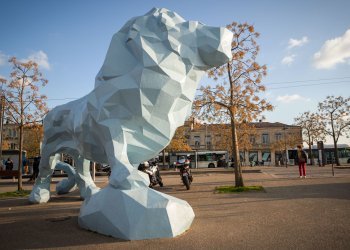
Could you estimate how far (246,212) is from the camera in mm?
6641

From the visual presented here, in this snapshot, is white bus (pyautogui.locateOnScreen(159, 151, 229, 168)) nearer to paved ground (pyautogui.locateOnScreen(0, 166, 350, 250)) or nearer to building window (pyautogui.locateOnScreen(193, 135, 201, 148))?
building window (pyautogui.locateOnScreen(193, 135, 201, 148))

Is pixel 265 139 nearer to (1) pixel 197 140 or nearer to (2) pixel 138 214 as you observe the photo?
(1) pixel 197 140

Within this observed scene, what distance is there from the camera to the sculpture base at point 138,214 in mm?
4320

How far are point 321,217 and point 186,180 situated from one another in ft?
21.9

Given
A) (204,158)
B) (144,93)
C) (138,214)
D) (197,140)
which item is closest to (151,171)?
(144,93)

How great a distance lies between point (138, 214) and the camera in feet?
14.1

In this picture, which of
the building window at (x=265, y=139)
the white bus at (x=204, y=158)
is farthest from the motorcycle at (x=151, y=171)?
the building window at (x=265, y=139)

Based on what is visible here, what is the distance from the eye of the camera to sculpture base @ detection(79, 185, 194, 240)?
4.32 m

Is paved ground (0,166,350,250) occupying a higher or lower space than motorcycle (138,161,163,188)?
lower

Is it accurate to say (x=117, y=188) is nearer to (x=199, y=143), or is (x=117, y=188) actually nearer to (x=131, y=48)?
(x=131, y=48)

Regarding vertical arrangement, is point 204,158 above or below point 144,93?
below

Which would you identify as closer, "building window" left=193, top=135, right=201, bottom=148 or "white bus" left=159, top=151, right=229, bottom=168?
"white bus" left=159, top=151, right=229, bottom=168

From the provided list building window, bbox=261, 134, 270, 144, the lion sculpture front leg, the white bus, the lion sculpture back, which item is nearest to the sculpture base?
the lion sculpture front leg

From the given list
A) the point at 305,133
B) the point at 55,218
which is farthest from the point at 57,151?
the point at 305,133
